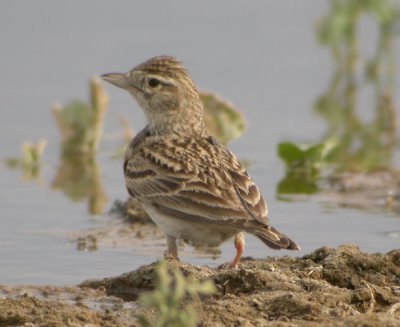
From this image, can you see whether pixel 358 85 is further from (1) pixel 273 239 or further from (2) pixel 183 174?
(1) pixel 273 239

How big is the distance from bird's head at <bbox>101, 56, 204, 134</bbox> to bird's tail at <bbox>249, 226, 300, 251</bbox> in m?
2.01

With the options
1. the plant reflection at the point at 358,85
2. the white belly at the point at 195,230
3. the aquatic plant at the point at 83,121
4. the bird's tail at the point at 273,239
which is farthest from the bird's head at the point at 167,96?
the plant reflection at the point at 358,85

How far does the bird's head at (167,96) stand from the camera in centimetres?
995

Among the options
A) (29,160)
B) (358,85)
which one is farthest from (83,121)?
(358,85)

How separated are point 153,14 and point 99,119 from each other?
4.94 m

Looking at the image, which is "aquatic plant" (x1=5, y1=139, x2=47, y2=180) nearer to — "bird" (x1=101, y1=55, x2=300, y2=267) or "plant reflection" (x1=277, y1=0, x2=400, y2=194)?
"bird" (x1=101, y1=55, x2=300, y2=267)

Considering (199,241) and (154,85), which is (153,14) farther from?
(199,241)

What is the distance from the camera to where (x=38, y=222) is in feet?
34.9

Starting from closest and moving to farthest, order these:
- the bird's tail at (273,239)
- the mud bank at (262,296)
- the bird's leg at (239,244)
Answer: the mud bank at (262,296) → the bird's tail at (273,239) → the bird's leg at (239,244)

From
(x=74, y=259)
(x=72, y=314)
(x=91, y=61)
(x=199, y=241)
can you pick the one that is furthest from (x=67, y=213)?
(x=91, y=61)

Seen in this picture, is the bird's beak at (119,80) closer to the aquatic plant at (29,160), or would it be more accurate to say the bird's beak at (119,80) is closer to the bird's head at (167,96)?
the bird's head at (167,96)

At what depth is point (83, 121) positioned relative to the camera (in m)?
13.2

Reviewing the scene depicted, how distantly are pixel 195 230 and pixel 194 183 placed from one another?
356 millimetres

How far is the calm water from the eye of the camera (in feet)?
32.5
